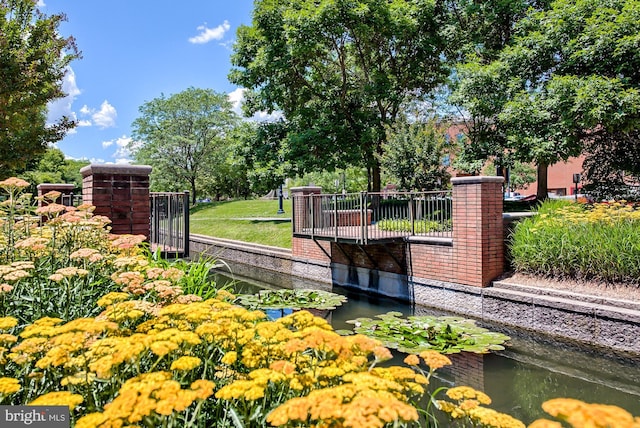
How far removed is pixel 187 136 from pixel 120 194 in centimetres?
3065

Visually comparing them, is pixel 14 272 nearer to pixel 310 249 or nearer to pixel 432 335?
pixel 432 335

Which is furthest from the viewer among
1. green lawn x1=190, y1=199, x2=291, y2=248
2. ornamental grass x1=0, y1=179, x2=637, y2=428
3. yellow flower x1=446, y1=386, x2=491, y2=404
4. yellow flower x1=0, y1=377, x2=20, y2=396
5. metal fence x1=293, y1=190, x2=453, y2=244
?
green lawn x1=190, y1=199, x2=291, y2=248

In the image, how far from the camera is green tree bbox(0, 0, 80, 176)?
805 centimetres

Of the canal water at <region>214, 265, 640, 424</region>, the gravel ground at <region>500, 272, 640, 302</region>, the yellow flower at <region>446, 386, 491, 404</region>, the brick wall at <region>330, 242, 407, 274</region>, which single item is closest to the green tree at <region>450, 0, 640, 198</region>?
the gravel ground at <region>500, 272, 640, 302</region>

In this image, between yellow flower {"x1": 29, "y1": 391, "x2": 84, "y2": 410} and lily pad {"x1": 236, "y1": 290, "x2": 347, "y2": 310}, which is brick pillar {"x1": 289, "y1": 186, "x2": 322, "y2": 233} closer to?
lily pad {"x1": 236, "y1": 290, "x2": 347, "y2": 310}

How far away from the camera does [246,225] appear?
803 inches

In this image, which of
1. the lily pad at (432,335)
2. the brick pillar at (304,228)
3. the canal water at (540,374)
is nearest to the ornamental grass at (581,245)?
the canal water at (540,374)

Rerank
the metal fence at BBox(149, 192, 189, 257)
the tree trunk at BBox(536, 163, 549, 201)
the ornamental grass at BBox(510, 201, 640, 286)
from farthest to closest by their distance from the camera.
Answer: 1. the tree trunk at BBox(536, 163, 549, 201)
2. the metal fence at BBox(149, 192, 189, 257)
3. the ornamental grass at BBox(510, 201, 640, 286)

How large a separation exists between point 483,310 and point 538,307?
1.05m

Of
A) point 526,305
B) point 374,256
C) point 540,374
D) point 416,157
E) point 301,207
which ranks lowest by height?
point 540,374

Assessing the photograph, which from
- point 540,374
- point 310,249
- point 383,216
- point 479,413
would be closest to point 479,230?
point 383,216

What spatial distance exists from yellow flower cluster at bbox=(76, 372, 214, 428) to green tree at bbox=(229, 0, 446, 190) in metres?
14.3

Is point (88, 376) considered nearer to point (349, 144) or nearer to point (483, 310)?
point (483, 310)

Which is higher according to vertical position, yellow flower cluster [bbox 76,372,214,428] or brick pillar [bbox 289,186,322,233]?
brick pillar [bbox 289,186,322,233]
